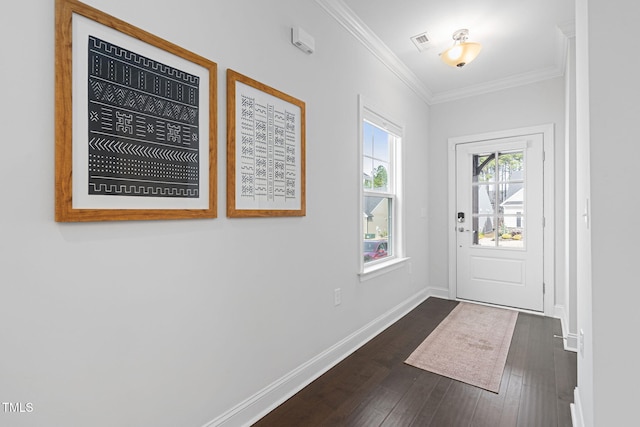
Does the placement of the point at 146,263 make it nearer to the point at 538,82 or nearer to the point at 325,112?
the point at 325,112

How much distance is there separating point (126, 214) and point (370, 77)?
95.1 inches

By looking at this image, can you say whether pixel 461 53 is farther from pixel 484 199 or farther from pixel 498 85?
pixel 484 199

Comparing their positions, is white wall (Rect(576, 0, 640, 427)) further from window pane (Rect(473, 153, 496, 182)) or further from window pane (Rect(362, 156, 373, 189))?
window pane (Rect(473, 153, 496, 182))

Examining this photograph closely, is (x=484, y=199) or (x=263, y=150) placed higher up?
(x=263, y=150)

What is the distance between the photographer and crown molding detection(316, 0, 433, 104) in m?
2.37

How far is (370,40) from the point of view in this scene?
282cm

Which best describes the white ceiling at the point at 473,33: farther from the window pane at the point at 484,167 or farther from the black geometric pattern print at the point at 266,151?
the black geometric pattern print at the point at 266,151

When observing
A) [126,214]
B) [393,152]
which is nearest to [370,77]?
[393,152]

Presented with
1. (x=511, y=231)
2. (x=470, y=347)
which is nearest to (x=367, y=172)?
(x=470, y=347)

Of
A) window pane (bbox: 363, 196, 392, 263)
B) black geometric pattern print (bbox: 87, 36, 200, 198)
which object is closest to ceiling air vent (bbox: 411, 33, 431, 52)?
window pane (bbox: 363, 196, 392, 263)

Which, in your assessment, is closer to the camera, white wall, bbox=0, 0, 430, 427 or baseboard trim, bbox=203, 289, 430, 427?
white wall, bbox=0, 0, 430, 427

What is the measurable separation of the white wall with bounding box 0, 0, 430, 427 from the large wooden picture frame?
0.05m

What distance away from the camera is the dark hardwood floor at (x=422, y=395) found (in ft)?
5.84

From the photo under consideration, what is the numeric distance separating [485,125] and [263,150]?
322 centimetres
